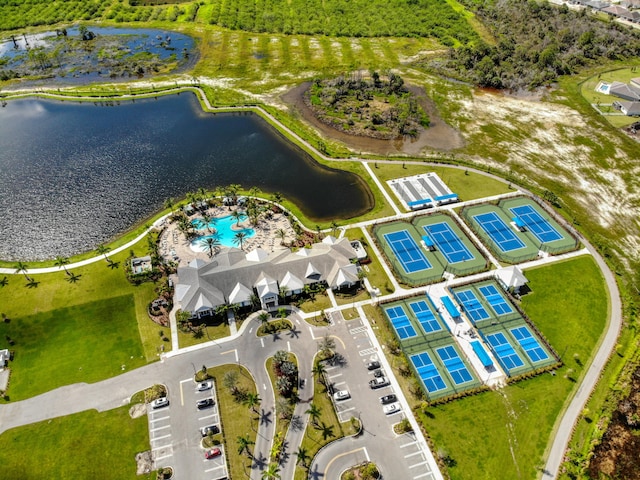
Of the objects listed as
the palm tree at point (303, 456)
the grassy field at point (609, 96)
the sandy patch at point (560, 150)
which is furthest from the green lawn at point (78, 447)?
the grassy field at point (609, 96)

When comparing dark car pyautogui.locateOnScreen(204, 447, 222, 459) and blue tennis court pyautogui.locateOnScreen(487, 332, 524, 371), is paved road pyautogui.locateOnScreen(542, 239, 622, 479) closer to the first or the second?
blue tennis court pyautogui.locateOnScreen(487, 332, 524, 371)

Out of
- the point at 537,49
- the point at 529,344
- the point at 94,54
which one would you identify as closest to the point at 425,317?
the point at 529,344

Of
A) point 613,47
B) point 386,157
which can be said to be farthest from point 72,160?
point 613,47

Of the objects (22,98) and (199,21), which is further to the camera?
(199,21)

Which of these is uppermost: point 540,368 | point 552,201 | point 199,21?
point 199,21

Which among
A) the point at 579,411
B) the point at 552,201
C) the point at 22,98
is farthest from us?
the point at 22,98

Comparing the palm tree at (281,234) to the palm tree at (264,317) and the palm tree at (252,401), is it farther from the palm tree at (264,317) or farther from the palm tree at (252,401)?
the palm tree at (252,401)

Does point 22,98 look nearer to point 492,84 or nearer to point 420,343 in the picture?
point 420,343
